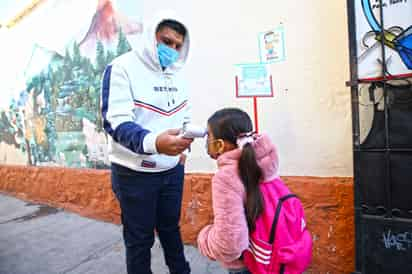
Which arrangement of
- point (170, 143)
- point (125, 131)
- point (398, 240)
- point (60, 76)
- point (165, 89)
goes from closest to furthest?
point (170, 143) → point (125, 131) → point (165, 89) → point (398, 240) → point (60, 76)

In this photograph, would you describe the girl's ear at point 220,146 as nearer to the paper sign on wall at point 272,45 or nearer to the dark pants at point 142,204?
the dark pants at point 142,204

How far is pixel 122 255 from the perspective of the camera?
2871 millimetres

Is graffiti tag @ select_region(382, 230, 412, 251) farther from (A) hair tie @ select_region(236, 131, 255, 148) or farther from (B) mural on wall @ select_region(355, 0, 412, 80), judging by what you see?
(A) hair tie @ select_region(236, 131, 255, 148)

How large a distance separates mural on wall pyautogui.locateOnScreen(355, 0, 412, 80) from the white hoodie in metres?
1.09

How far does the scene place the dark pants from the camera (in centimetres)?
170

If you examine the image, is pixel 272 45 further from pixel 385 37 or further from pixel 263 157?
pixel 263 157

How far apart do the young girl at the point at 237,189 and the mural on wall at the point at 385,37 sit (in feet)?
3.52

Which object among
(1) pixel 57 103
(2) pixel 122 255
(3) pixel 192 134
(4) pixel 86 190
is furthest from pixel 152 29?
(1) pixel 57 103

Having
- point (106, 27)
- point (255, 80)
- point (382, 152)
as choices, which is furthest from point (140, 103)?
point (106, 27)

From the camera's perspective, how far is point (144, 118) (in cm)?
167

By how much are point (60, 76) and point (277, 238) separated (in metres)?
4.12

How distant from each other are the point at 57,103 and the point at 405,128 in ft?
14.0

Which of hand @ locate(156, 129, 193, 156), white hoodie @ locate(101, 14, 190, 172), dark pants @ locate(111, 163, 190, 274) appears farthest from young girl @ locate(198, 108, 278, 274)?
dark pants @ locate(111, 163, 190, 274)

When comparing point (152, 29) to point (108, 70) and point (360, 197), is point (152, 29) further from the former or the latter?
point (360, 197)
